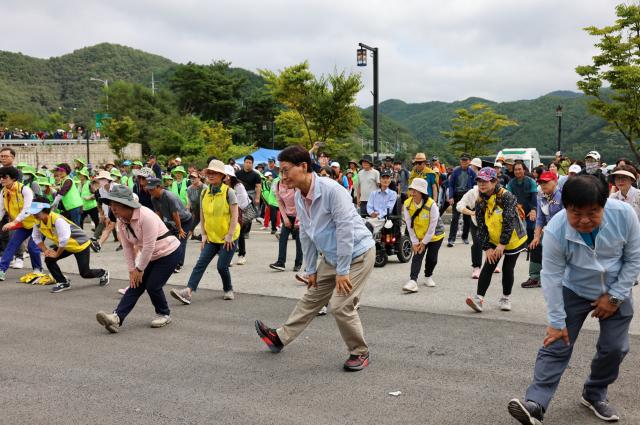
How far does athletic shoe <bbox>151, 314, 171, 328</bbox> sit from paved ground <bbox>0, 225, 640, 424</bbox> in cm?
9

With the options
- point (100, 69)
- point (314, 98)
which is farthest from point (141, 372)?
point (100, 69)

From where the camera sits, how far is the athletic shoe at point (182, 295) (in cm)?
742

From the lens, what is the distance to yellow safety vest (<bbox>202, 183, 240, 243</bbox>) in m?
7.71

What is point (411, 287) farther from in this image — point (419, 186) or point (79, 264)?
point (79, 264)

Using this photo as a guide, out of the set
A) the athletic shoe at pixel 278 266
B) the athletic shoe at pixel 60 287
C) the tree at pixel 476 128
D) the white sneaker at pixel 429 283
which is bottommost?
the athletic shoe at pixel 60 287

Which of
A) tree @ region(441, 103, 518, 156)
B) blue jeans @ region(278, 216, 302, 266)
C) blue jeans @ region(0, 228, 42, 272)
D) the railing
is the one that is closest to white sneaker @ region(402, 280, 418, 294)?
blue jeans @ region(278, 216, 302, 266)

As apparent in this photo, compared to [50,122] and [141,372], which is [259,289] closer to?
[141,372]

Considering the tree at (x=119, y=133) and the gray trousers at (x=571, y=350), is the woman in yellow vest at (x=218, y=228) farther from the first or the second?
the tree at (x=119, y=133)

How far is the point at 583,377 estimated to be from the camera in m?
4.55

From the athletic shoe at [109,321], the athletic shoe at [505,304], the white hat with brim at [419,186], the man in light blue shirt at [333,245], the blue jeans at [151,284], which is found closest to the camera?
the man in light blue shirt at [333,245]

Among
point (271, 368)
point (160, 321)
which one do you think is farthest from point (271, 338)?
point (160, 321)

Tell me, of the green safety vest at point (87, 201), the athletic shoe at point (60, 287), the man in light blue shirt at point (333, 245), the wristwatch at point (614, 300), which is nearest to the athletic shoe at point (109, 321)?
the man in light blue shirt at point (333, 245)

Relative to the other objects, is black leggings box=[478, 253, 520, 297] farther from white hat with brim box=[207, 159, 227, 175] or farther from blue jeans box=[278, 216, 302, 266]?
blue jeans box=[278, 216, 302, 266]

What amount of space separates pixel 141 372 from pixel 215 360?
643mm
